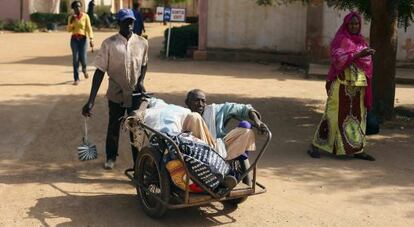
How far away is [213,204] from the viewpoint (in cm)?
528

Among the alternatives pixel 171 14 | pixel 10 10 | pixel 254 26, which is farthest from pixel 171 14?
pixel 10 10

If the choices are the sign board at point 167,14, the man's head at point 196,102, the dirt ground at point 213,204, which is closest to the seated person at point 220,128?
the man's head at point 196,102

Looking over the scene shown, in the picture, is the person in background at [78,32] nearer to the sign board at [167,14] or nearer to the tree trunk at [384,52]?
the tree trunk at [384,52]

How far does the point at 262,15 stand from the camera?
17469 mm

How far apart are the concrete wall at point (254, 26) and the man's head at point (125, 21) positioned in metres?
11.9

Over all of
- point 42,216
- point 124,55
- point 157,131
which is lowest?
point 42,216

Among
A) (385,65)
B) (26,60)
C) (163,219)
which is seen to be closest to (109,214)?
(163,219)

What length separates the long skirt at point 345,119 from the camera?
684cm

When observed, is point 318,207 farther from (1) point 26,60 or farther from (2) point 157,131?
(1) point 26,60

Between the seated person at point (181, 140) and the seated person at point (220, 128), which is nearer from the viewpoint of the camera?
the seated person at point (181, 140)

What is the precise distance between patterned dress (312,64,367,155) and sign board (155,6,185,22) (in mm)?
12691

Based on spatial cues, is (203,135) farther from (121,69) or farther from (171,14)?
(171,14)

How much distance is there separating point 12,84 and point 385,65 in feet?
24.4

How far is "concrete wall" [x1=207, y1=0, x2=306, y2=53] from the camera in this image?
1738cm
